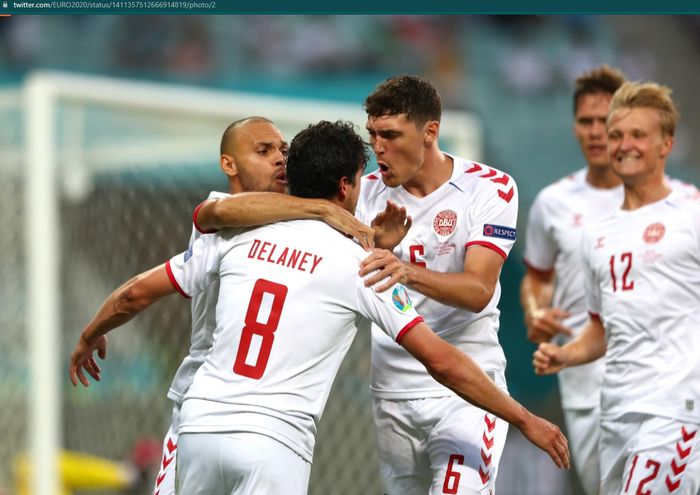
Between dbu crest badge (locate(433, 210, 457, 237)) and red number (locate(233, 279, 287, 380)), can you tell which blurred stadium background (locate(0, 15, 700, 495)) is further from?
red number (locate(233, 279, 287, 380))

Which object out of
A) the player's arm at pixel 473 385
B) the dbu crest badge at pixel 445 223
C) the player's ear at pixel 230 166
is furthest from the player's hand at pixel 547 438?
the player's ear at pixel 230 166

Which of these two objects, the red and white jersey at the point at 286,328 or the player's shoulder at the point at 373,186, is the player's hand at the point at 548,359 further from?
the red and white jersey at the point at 286,328

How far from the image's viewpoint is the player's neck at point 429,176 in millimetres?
4707

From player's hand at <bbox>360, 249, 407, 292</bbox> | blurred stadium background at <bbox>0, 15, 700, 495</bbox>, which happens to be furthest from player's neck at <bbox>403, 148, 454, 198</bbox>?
blurred stadium background at <bbox>0, 15, 700, 495</bbox>

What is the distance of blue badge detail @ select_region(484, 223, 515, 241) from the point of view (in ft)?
14.8

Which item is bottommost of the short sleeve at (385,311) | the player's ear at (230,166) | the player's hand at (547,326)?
the player's hand at (547,326)

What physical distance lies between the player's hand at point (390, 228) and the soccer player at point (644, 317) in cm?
118

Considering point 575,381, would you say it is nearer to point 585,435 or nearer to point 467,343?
point 585,435

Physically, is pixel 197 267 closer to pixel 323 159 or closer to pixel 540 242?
pixel 323 159

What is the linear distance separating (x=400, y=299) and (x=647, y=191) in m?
1.88

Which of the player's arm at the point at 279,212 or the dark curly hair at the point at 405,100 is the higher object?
the dark curly hair at the point at 405,100

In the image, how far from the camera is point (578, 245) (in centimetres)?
626

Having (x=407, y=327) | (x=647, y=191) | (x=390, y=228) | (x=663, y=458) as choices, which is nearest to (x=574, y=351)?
(x=663, y=458)


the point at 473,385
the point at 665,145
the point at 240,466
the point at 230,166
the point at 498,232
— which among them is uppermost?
the point at 665,145
